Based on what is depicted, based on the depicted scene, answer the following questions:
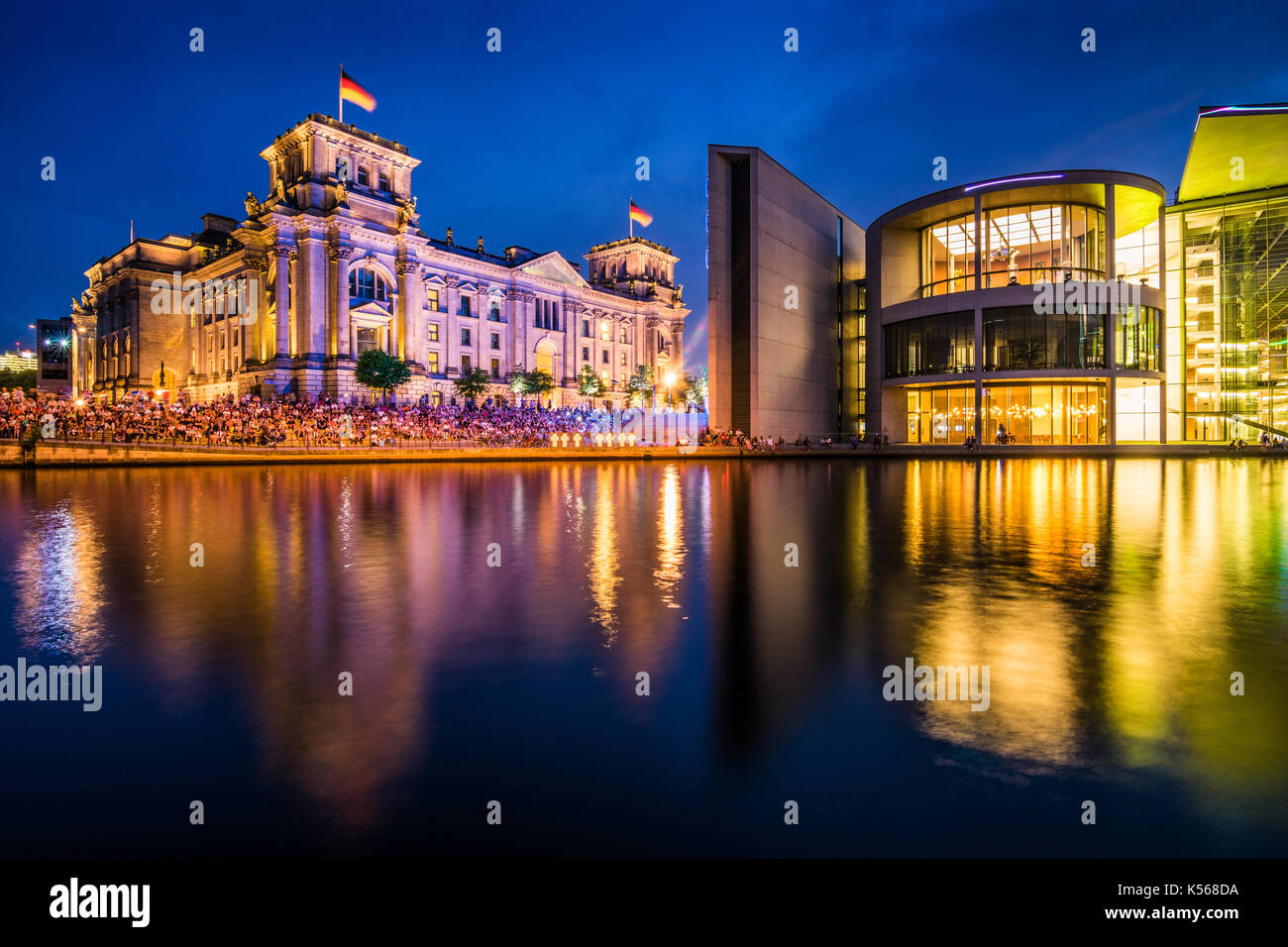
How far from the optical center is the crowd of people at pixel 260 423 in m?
36.2

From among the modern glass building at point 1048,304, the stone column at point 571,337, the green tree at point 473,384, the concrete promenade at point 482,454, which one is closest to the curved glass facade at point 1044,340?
the modern glass building at point 1048,304

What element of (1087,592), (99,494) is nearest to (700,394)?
(99,494)

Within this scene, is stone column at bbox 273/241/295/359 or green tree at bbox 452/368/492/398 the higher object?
stone column at bbox 273/241/295/359

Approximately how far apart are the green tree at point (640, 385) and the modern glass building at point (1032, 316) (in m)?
38.2

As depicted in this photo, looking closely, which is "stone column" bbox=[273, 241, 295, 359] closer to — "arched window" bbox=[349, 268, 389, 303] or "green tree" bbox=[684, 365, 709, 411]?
"arched window" bbox=[349, 268, 389, 303]

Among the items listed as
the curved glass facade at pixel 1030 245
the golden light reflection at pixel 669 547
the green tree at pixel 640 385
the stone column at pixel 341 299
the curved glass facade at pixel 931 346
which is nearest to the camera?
A: the golden light reflection at pixel 669 547

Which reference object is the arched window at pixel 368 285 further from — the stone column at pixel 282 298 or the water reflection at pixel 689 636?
the water reflection at pixel 689 636

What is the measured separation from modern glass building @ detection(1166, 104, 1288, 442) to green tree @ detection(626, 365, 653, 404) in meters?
56.1

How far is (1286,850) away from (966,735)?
1476 mm

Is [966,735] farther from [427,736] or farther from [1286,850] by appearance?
[427,736]

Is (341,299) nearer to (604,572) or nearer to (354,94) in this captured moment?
(354,94)

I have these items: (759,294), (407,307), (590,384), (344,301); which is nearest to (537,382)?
(590,384)

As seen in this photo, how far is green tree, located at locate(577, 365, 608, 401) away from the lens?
279 feet

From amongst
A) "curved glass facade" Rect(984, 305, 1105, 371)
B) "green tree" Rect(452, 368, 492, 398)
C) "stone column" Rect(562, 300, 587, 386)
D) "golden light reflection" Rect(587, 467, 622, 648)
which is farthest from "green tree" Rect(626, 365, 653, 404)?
"golden light reflection" Rect(587, 467, 622, 648)
